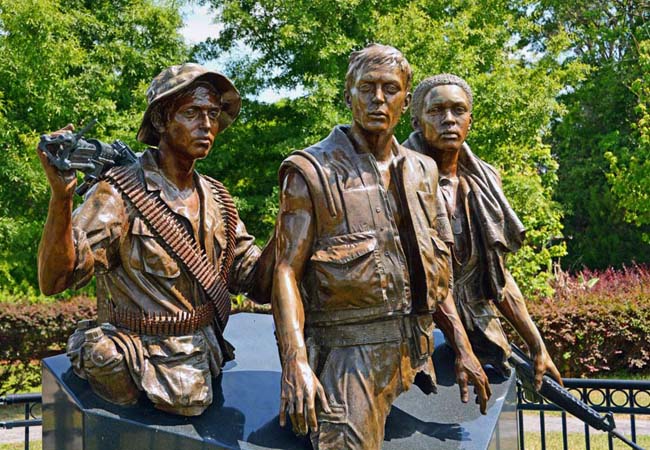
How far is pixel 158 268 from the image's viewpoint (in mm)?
3512

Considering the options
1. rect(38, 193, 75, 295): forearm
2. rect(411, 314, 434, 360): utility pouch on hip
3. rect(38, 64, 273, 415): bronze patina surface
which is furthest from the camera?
rect(38, 64, 273, 415): bronze patina surface

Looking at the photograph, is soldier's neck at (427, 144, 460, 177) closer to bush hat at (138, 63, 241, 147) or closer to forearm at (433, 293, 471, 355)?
forearm at (433, 293, 471, 355)

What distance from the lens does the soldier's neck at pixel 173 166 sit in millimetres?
3666

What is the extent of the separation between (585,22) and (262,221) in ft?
56.7

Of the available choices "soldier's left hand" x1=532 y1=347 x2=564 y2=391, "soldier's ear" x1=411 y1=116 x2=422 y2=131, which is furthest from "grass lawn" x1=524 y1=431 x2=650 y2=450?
"soldier's ear" x1=411 y1=116 x2=422 y2=131

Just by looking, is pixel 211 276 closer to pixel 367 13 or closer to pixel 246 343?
pixel 246 343

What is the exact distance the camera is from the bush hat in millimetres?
3502

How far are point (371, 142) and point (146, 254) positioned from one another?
1038 millimetres

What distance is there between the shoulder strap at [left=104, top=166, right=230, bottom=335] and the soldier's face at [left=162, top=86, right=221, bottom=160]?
243 mm

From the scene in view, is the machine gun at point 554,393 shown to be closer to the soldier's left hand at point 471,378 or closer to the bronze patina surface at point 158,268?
the soldier's left hand at point 471,378

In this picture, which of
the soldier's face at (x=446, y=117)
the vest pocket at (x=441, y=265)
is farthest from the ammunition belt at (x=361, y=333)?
the soldier's face at (x=446, y=117)

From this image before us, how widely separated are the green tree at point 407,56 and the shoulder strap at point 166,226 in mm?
7743

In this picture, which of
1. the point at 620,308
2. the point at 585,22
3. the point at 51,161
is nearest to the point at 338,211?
the point at 51,161

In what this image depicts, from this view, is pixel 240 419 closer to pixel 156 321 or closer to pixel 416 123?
pixel 156 321
